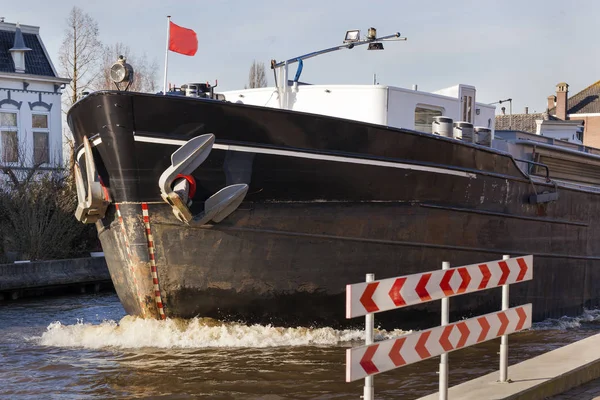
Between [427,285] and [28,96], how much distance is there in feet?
70.8

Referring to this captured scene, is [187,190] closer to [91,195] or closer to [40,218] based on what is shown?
[91,195]

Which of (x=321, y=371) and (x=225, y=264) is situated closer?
(x=321, y=371)

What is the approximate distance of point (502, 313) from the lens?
6172 mm

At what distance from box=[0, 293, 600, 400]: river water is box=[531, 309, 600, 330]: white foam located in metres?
0.66

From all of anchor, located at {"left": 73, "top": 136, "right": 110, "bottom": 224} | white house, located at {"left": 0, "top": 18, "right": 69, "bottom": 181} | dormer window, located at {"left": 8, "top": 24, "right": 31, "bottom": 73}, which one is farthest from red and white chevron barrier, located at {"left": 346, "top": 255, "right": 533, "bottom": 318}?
dormer window, located at {"left": 8, "top": 24, "right": 31, "bottom": 73}

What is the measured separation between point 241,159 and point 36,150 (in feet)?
55.1

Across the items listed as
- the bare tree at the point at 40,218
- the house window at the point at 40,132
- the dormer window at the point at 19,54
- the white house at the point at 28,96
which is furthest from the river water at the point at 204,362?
the dormer window at the point at 19,54

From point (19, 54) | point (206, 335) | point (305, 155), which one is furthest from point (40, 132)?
point (305, 155)

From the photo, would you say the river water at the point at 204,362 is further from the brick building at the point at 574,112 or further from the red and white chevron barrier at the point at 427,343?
the brick building at the point at 574,112

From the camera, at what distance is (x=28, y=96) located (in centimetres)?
2473

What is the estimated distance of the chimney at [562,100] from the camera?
44.9 metres

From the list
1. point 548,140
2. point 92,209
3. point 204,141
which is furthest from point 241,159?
point 548,140

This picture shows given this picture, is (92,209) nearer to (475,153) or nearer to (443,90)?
(475,153)

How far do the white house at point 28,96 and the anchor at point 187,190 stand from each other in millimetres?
15459
